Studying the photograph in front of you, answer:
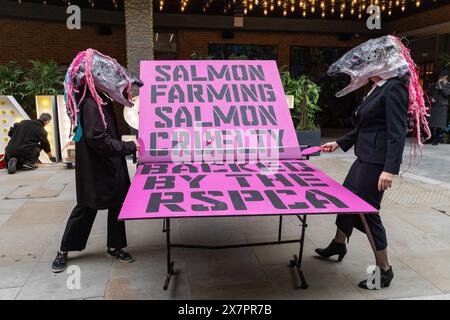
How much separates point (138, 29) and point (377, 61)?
683 centimetres

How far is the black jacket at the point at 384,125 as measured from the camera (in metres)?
2.88

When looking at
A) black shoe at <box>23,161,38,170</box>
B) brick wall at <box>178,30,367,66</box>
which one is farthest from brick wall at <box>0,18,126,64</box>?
black shoe at <box>23,161,38,170</box>

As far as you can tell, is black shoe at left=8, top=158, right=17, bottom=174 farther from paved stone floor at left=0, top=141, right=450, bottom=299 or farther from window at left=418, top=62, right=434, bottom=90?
window at left=418, top=62, right=434, bottom=90

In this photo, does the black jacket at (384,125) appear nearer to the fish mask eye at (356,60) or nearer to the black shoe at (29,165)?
the fish mask eye at (356,60)

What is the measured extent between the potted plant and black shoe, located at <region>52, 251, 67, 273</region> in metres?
7.10

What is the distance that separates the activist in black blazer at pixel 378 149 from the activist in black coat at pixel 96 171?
186 cm

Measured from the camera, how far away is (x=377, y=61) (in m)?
2.97

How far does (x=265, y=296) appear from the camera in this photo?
121 inches

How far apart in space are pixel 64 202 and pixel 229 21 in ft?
33.9

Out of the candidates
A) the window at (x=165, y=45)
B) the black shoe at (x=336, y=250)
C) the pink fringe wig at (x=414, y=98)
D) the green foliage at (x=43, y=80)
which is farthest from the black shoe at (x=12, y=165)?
the window at (x=165, y=45)

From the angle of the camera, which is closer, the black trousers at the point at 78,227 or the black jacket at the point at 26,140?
the black trousers at the point at 78,227

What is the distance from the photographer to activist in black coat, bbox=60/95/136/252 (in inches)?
127

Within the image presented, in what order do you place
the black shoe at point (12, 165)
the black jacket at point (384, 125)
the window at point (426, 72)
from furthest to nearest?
the window at point (426, 72) → the black shoe at point (12, 165) → the black jacket at point (384, 125)

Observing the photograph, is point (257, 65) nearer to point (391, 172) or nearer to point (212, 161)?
point (212, 161)
